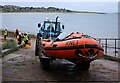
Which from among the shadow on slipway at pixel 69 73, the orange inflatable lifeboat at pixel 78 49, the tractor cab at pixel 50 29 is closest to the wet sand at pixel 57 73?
the shadow on slipway at pixel 69 73

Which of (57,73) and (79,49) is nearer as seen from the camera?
(79,49)

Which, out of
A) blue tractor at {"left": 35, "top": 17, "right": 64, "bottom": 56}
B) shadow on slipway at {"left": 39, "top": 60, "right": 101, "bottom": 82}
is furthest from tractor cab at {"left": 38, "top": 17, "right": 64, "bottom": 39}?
shadow on slipway at {"left": 39, "top": 60, "right": 101, "bottom": 82}

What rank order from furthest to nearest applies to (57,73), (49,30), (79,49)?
(49,30) → (57,73) → (79,49)

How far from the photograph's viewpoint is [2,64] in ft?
38.0

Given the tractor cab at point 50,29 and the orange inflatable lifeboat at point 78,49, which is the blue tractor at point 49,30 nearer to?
the tractor cab at point 50,29

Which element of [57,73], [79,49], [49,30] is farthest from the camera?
[49,30]

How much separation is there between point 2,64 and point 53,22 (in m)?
4.56

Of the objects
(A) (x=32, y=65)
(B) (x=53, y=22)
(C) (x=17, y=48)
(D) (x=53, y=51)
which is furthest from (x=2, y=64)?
(C) (x=17, y=48)

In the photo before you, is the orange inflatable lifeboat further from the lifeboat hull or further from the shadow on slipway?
the shadow on slipway

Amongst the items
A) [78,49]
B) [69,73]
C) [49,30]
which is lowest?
[69,73]

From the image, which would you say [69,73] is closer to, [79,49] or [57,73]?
[57,73]

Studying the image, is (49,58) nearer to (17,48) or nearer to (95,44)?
(95,44)

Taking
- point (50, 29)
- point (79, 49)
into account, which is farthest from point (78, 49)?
point (50, 29)

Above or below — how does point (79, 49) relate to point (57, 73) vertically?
above
